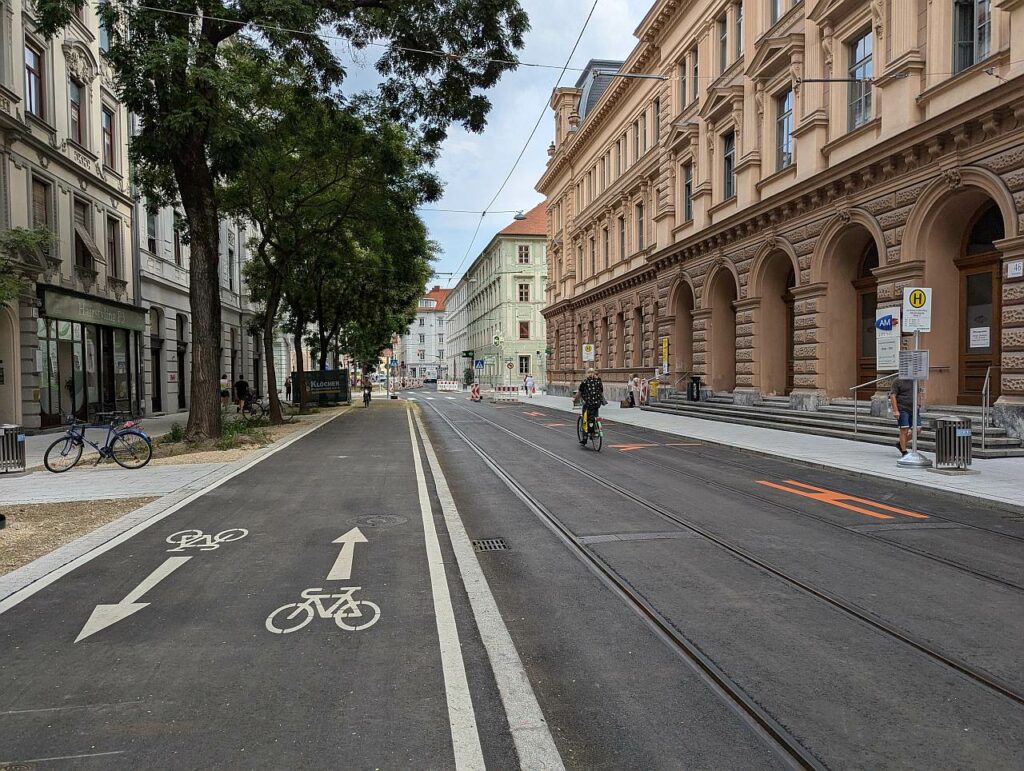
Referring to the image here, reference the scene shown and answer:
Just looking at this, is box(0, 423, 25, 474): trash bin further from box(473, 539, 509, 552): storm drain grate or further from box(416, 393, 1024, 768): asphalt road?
box(473, 539, 509, 552): storm drain grate

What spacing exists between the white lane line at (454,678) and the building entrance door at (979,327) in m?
14.1

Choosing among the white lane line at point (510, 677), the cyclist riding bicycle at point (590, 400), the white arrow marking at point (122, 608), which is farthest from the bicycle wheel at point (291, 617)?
the cyclist riding bicycle at point (590, 400)

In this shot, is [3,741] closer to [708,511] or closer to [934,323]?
[708,511]

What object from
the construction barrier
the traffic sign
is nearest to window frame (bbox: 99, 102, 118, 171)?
the traffic sign

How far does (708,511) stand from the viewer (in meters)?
8.57

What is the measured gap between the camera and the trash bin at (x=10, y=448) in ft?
39.2

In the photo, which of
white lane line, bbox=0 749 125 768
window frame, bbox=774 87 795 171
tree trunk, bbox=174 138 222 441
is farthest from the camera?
window frame, bbox=774 87 795 171

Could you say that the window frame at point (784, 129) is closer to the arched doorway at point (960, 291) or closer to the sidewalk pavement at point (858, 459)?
the arched doorway at point (960, 291)

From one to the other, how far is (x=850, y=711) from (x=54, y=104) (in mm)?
25356

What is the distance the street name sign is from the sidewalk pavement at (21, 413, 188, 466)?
15090mm

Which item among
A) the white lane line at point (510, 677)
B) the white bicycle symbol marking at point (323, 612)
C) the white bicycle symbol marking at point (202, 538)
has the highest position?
Result: the white lane line at point (510, 677)

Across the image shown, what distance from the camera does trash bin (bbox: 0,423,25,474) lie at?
471 inches

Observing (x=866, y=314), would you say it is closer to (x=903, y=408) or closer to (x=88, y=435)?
(x=903, y=408)

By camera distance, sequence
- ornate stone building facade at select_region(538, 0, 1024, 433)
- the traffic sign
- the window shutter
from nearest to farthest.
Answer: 1. the traffic sign
2. ornate stone building facade at select_region(538, 0, 1024, 433)
3. the window shutter
